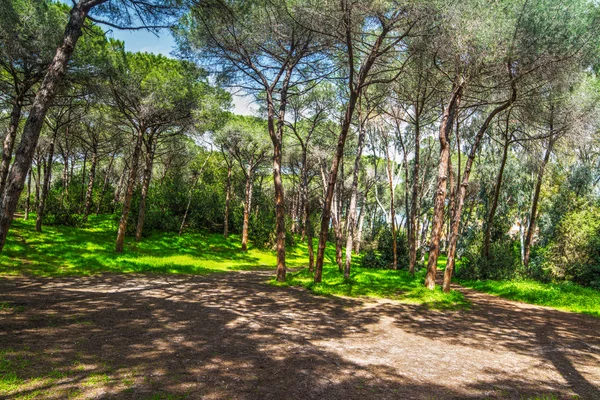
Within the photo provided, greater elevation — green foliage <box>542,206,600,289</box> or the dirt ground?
green foliage <box>542,206,600,289</box>

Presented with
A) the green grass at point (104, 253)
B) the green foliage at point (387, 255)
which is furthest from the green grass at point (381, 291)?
the green foliage at point (387, 255)

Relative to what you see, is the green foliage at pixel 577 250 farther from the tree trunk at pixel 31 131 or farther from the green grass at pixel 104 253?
the tree trunk at pixel 31 131

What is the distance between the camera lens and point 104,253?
546 inches

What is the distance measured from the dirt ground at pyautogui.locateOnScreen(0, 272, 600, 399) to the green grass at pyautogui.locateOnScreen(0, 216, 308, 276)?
3.51 metres

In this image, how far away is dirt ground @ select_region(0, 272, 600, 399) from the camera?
11.1 feet

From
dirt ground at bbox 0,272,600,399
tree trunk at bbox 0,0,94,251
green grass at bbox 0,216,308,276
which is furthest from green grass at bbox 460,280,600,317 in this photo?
tree trunk at bbox 0,0,94,251

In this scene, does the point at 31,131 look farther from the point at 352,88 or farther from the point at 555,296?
the point at 555,296

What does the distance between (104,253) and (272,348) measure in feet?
40.3

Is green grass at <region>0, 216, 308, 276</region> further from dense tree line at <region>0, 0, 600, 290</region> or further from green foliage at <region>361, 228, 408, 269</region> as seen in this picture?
green foliage at <region>361, 228, 408, 269</region>

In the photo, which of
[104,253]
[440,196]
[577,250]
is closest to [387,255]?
[577,250]

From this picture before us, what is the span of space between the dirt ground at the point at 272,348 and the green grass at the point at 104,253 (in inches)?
138

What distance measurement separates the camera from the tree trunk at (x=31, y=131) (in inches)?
211

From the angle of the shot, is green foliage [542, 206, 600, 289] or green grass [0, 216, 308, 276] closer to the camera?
green grass [0, 216, 308, 276]

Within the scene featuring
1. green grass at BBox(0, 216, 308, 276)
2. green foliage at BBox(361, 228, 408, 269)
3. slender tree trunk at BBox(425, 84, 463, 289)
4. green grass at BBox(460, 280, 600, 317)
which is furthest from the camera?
green foliage at BBox(361, 228, 408, 269)
